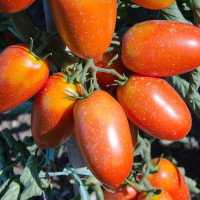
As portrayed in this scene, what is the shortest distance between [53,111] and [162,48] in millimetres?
267

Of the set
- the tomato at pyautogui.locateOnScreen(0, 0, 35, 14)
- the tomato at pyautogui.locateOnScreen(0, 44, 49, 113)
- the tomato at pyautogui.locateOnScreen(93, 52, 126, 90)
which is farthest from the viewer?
the tomato at pyautogui.locateOnScreen(93, 52, 126, 90)

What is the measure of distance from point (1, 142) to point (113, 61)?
0.52 m

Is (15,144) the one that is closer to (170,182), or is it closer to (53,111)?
(53,111)

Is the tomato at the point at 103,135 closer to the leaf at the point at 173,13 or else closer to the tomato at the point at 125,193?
the leaf at the point at 173,13

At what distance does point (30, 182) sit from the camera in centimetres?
77

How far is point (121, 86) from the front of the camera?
0.66 meters

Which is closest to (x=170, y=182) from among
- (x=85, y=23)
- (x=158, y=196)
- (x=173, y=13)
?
(x=158, y=196)

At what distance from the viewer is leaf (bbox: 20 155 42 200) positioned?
0.76m

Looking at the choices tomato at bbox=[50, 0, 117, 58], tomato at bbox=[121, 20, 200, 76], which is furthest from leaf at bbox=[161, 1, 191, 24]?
tomato at bbox=[50, 0, 117, 58]

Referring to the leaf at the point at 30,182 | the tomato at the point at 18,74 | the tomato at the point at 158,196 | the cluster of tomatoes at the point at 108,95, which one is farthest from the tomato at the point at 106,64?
the tomato at the point at 158,196

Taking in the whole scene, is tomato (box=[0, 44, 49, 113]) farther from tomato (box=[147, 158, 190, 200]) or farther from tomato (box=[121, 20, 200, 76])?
tomato (box=[147, 158, 190, 200])

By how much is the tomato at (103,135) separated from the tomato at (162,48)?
11 cm

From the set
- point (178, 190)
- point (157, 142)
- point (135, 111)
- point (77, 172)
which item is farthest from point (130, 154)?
point (157, 142)

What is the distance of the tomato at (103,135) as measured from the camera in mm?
580
